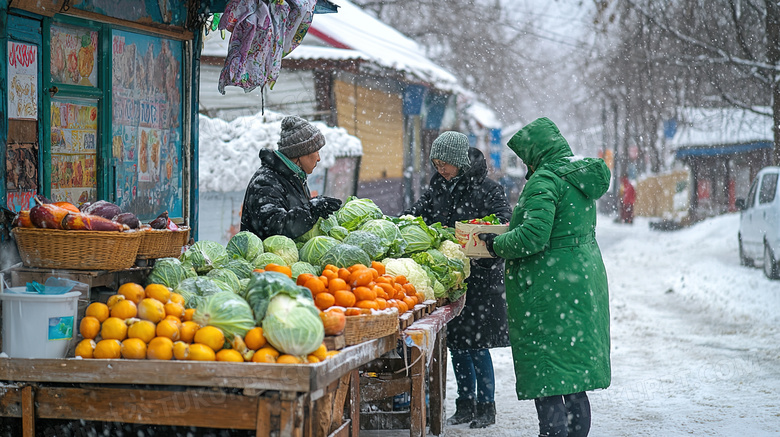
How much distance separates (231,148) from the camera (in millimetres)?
10555

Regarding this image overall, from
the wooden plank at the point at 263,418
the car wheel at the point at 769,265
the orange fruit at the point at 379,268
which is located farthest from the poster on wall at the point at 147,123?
the car wheel at the point at 769,265

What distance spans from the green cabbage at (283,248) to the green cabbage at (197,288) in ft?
3.17

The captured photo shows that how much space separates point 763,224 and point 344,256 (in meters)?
11.7

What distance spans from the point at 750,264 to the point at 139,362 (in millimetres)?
14904

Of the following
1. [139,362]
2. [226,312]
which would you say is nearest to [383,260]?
[226,312]

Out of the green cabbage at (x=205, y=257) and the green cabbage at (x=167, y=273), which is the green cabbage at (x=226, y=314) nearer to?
the green cabbage at (x=167, y=273)

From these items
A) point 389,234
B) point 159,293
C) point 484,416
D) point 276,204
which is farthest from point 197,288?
point 484,416

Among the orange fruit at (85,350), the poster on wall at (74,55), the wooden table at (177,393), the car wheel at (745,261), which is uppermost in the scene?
the poster on wall at (74,55)

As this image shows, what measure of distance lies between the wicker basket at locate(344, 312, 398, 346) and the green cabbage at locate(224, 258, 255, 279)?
39.6 inches

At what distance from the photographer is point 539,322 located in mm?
4105

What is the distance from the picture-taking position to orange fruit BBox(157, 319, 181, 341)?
3.11 meters

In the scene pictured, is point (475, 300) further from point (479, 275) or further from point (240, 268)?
point (240, 268)

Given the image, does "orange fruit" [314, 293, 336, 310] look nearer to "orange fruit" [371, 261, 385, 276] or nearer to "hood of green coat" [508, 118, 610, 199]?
"orange fruit" [371, 261, 385, 276]

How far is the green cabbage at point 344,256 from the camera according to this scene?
15.0 feet
